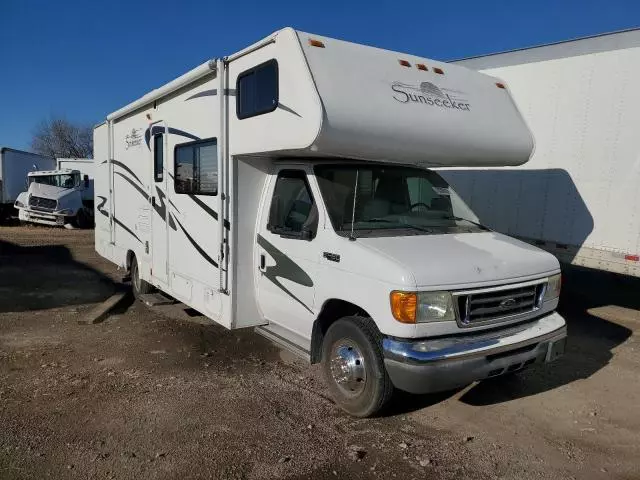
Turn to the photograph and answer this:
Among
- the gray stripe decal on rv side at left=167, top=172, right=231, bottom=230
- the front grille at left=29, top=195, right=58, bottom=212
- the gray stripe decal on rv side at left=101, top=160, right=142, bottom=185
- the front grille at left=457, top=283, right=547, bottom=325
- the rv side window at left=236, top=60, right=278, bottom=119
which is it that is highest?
the rv side window at left=236, top=60, right=278, bottom=119

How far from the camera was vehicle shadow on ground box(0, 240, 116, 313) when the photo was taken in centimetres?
802

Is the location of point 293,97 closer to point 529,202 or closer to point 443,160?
point 443,160

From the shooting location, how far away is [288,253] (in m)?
4.87

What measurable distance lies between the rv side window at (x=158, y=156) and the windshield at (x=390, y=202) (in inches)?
118

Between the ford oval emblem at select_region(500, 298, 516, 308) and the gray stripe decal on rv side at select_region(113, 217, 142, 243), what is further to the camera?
the gray stripe decal on rv side at select_region(113, 217, 142, 243)

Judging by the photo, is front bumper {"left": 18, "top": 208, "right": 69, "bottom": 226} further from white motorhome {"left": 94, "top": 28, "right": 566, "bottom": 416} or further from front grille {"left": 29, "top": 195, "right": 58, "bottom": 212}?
white motorhome {"left": 94, "top": 28, "right": 566, "bottom": 416}

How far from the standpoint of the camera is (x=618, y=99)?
6258 millimetres

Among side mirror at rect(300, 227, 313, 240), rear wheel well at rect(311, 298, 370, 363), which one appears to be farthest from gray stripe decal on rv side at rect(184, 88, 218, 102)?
rear wheel well at rect(311, 298, 370, 363)

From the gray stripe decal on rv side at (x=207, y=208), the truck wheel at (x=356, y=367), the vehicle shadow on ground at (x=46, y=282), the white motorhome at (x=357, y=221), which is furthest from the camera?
the vehicle shadow on ground at (x=46, y=282)

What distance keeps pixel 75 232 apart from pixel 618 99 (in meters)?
18.3

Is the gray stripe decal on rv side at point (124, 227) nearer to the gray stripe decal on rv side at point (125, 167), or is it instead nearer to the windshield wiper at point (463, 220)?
the gray stripe decal on rv side at point (125, 167)

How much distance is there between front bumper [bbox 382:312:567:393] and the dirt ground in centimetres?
54

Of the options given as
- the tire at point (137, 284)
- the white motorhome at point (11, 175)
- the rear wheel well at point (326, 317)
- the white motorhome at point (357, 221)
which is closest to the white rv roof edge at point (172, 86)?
the white motorhome at point (357, 221)

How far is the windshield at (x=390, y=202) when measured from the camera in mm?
4559
